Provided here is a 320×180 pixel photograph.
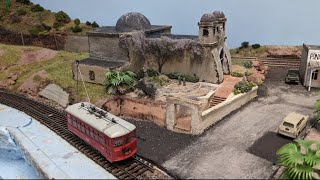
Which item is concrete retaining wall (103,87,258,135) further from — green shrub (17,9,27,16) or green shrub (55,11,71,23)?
green shrub (17,9,27,16)

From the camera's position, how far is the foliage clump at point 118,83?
30.1 meters

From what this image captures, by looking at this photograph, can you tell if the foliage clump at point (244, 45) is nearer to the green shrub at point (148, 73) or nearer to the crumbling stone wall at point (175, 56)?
the crumbling stone wall at point (175, 56)

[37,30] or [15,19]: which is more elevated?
[15,19]

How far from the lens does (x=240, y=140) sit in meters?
23.0

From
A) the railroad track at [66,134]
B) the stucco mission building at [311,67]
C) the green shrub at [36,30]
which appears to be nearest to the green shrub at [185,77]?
the stucco mission building at [311,67]

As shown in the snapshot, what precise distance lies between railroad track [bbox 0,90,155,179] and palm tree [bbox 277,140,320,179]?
827cm

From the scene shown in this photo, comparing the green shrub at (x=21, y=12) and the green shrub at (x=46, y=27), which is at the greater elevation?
the green shrub at (x=21, y=12)

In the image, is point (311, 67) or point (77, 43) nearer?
point (311, 67)

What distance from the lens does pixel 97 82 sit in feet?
110

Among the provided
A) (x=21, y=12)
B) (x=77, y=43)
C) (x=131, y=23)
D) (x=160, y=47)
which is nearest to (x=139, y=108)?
(x=160, y=47)

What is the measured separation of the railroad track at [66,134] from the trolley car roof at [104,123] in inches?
101

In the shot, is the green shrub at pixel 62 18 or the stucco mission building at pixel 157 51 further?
the green shrub at pixel 62 18

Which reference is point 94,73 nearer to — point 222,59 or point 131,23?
point 131,23

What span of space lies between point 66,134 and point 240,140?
14.2 metres
